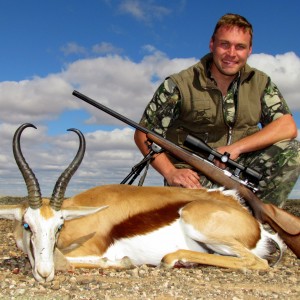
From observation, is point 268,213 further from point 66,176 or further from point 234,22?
point 234,22

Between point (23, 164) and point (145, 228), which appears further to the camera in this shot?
point (145, 228)

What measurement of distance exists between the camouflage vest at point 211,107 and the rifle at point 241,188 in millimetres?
909

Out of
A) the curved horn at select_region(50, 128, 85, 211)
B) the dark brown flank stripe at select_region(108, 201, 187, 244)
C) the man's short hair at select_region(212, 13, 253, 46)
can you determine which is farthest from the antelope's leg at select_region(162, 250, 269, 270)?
the man's short hair at select_region(212, 13, 253, 46)

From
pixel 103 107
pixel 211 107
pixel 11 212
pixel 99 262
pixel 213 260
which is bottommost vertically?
pixel 99 262

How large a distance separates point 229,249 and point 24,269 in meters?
2.18

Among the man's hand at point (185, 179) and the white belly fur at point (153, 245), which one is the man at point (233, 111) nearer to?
the man's hand at point (185, 179)

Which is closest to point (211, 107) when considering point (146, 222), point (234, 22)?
point (234, 22)

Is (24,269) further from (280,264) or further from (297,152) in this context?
(297,152)

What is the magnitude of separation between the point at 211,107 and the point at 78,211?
3.15m

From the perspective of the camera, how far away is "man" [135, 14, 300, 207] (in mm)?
7473

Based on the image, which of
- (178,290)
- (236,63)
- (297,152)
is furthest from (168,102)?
(178,290)

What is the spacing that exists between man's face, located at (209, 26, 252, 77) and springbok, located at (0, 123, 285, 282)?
2.40m

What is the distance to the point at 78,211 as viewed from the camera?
522 centimetres

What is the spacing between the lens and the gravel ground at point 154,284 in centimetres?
424
